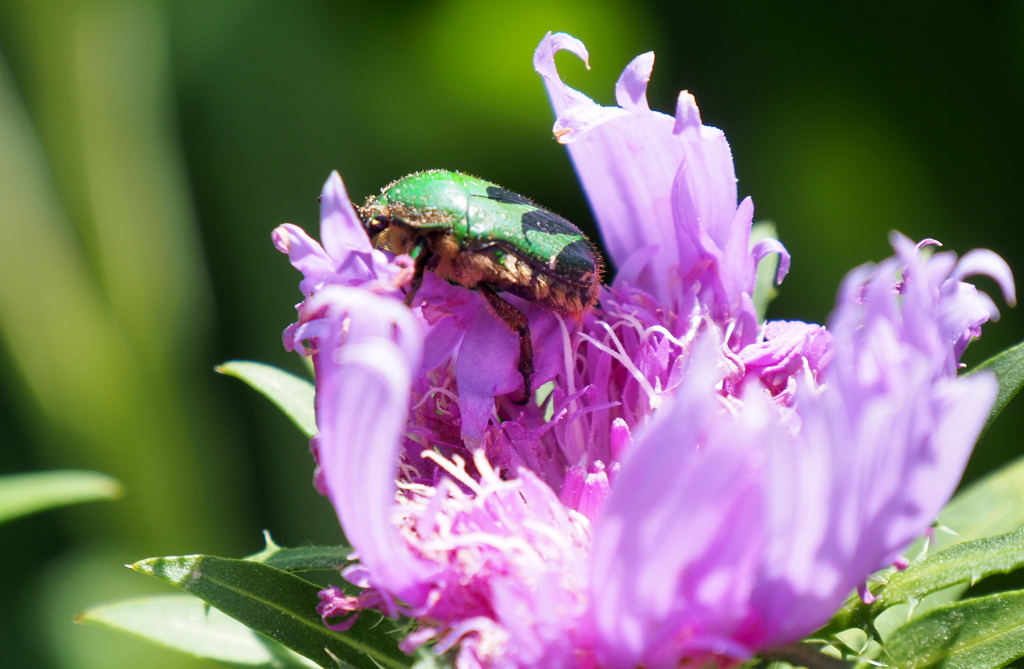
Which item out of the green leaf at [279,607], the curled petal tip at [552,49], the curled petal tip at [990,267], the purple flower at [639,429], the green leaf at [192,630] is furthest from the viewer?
the green leaf at [192,630]

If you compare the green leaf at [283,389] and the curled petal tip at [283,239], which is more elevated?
the curled petal tip at [283,239]

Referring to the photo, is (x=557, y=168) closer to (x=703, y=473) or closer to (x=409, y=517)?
(x=409, y=517)

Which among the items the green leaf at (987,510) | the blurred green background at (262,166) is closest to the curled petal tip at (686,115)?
the green leaf at (987,510)

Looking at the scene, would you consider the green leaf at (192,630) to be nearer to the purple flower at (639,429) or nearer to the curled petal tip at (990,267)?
the purple flower at (639,429)

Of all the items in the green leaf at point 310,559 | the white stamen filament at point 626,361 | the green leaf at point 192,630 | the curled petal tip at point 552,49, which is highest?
the curled petal tip at point 552,49

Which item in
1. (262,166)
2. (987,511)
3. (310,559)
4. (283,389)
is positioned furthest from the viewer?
(262,166)

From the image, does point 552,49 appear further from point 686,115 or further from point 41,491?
point 41,491

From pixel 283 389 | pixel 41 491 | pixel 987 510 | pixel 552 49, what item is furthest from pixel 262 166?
pixel 987 510
